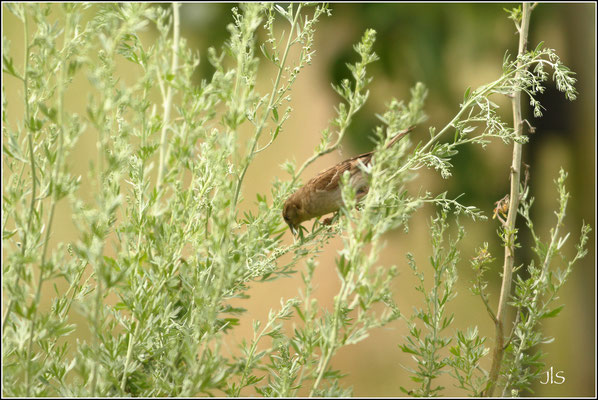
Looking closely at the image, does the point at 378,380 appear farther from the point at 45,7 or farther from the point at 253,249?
the point at 45,7

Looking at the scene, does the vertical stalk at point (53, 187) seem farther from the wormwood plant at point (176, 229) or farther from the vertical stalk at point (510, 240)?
the vertical stalk at point (510, 240)

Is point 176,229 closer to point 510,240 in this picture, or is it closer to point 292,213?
point 292,213

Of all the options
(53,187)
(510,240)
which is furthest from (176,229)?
(510,240)

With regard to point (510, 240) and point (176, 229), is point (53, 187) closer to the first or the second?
point (176, 229)

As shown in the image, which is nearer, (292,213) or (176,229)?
(176,229)

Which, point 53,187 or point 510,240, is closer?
point 53,187

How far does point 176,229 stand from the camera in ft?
1.75

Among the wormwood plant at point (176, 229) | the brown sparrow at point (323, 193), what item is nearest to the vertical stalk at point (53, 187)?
the wormwood plant at point (176, 229)

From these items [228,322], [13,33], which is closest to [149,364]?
[228,322]

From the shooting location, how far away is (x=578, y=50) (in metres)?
2.06

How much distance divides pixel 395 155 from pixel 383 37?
159 cm

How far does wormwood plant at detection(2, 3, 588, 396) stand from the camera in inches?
17.1

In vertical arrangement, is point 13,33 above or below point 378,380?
above

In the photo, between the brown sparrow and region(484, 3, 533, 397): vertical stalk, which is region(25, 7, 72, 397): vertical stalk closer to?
the brown sparrow
